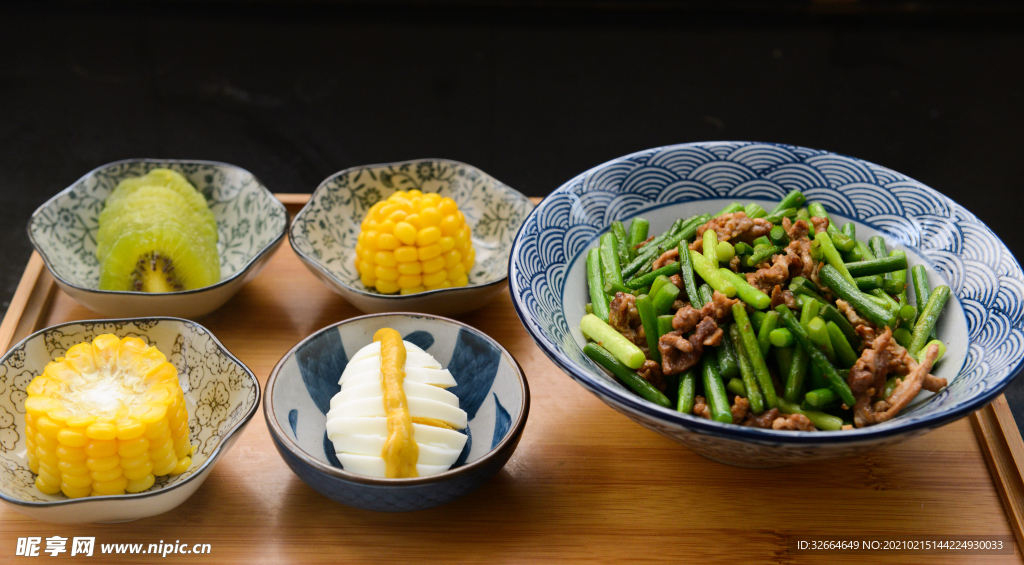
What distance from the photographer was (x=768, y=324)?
134 centimetres

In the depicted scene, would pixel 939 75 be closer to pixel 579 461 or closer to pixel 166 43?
pixel 579 461

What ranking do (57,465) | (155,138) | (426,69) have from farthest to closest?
(426,69)
(155,138)
(57,465)

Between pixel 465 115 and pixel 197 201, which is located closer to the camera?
→ pixel 197 201

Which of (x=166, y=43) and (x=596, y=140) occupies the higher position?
(x=166, y=43)

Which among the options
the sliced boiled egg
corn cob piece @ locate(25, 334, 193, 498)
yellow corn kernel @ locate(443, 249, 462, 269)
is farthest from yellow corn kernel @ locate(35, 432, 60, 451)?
yellow corn kernel @ locate(443, 249, 462, 269)

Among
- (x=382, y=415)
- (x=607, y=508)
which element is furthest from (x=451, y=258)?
(x=607, y=508)

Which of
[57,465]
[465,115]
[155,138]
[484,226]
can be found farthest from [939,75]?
[57,465]

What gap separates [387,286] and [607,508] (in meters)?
0.77

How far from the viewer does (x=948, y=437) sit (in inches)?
61.5

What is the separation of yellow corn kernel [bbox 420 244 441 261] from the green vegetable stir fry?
15.5 inches

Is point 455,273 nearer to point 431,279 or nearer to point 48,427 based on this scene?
point 431,279

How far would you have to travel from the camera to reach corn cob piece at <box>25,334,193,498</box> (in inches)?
49.6

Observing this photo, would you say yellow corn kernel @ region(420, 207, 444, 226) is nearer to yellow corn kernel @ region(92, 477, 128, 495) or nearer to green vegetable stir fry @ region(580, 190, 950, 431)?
green vegetable stir fry @ region(580, 190, 950, 431)

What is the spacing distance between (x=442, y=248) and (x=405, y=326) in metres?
0.31
